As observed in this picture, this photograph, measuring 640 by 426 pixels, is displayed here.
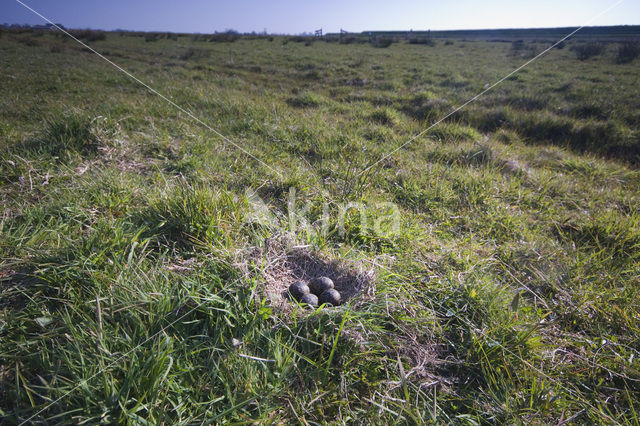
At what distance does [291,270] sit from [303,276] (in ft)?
0.38

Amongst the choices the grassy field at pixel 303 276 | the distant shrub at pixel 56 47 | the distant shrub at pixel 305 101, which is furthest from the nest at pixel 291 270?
the distant shrub at pixel 56 47

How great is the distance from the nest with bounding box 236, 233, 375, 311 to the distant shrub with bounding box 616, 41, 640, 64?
1832cm

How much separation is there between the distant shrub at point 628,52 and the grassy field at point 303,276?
1196 centimetres

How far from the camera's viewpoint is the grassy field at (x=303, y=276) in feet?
5.24

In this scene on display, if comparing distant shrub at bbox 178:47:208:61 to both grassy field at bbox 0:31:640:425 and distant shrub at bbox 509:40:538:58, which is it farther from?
distant shrub at bbox 509:40:538:58

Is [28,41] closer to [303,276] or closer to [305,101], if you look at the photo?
[305,101]

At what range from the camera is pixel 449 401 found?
5.78 feet

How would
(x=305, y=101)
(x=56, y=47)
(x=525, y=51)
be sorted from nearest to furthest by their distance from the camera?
(x=305, y=101) → (x=56, y=47) → (x=525, y=51)

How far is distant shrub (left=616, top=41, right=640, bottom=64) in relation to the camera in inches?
498

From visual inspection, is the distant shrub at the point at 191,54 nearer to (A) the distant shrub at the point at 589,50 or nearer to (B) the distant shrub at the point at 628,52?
(A) the distant shrub at the point at 589,50

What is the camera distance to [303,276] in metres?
2.45

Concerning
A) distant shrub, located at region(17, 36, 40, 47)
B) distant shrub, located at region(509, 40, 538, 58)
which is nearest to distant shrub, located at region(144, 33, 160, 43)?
distant shrub, located at region(17, 36, 40, 47)

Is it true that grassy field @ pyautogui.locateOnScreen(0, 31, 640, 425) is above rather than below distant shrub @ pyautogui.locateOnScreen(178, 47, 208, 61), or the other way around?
below

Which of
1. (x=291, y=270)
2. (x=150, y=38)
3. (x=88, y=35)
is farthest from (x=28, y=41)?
(x=291, y=270)
